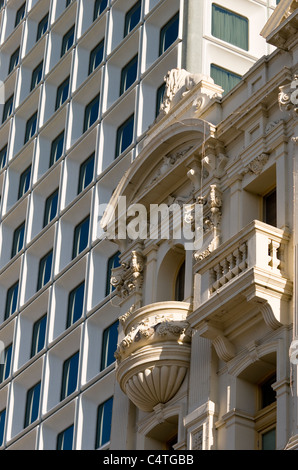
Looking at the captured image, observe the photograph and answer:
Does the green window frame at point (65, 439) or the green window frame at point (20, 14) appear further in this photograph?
the green window frame at point (20, 14)

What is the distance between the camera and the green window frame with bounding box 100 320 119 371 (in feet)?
148

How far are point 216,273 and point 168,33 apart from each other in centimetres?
1866

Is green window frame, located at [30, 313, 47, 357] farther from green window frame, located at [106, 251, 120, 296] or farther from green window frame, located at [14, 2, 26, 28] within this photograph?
green window frame, located at [14, 2, 26, 28]

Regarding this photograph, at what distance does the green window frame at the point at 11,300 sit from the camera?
53281 mm

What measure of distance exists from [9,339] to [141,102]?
34.3 feet

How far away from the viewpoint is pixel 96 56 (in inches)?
2143

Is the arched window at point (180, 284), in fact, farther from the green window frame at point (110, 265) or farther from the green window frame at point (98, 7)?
the green window frame at point (98, 7)

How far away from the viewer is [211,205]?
3409 centimetres

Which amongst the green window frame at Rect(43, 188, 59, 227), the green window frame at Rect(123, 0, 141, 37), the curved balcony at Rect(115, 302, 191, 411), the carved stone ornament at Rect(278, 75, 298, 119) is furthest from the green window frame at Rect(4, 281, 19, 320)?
the carved stone ornament at Rect(278, 75, 298, 119)

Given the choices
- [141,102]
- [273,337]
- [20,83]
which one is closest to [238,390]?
[273,337]

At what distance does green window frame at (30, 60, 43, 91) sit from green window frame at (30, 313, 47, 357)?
11854 mm

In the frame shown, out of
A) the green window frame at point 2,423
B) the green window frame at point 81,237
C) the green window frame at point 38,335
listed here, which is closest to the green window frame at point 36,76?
the green window frame at point 81,237

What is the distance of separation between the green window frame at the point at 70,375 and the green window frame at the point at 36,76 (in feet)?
49.4

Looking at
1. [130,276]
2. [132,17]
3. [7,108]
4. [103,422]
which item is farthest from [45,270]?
[130,276]
